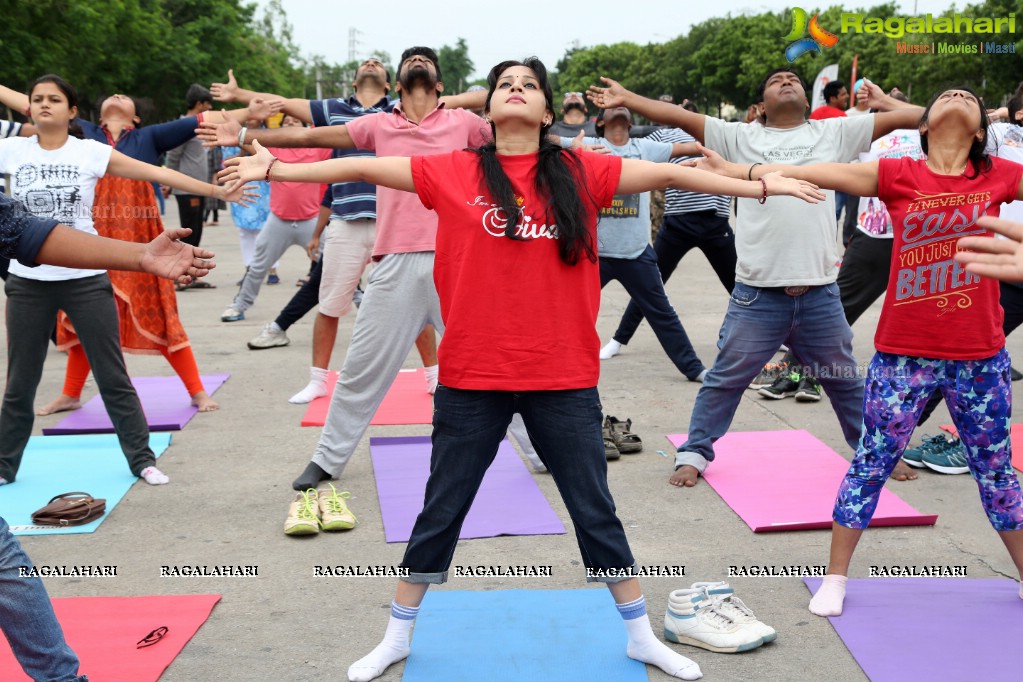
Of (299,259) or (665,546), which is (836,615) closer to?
(665,546)

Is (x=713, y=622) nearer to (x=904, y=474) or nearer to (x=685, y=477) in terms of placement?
(x=685, y=477)

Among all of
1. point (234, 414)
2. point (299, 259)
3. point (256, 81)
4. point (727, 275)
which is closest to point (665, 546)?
point (234, 414)

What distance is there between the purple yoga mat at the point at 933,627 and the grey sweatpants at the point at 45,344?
358 cm

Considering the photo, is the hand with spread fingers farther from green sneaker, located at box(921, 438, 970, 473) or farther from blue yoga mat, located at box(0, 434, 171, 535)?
blue yoga mat, located at box(0, 434, 171, 535)

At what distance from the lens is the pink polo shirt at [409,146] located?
5.30 metres

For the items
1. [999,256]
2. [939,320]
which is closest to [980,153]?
[939,320]

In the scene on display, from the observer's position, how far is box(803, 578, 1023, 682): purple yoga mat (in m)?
3.58

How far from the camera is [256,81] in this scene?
171 ft

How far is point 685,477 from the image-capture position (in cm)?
557

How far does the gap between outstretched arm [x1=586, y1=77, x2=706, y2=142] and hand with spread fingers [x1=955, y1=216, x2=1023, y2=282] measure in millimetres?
2310

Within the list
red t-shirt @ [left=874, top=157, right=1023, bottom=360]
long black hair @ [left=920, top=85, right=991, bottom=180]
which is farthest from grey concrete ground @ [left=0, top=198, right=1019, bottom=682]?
long black hair @ [left=920, top=85, right=991, bottom=180]

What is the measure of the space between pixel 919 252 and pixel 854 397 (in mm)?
1598

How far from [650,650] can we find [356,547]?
1651 millimetres

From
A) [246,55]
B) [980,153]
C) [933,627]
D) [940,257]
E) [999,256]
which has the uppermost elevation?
[246,55]
